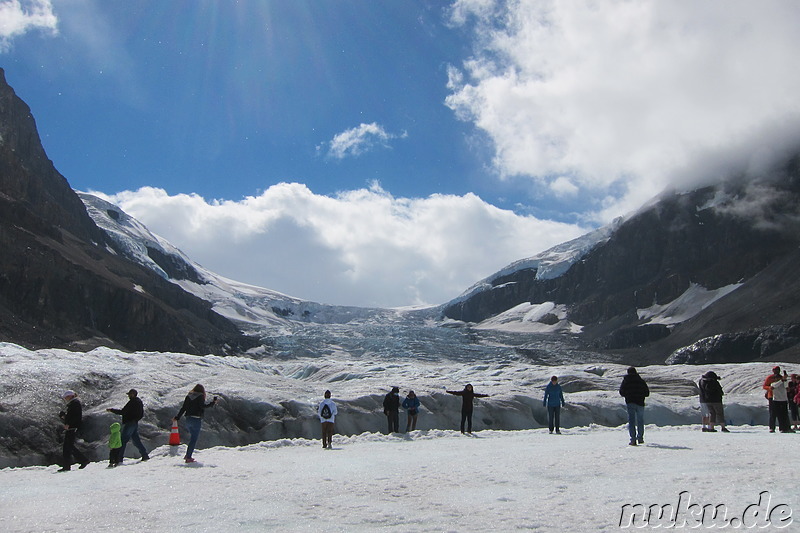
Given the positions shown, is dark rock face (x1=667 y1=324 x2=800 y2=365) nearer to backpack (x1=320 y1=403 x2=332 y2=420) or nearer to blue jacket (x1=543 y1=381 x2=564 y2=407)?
blue jacket (x1=543 y1=381 x2=564 y2=407)

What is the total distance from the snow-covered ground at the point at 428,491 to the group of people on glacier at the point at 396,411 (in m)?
0.56

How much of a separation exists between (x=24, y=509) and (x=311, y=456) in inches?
256

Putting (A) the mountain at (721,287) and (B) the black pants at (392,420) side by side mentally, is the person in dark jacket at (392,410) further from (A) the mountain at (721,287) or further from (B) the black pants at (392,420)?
(A) the mountain at (721,287)

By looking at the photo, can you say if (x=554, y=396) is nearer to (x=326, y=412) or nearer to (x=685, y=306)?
(x=326, y=412)

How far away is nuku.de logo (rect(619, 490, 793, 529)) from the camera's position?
631 centimetres

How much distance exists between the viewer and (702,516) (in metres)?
6.68

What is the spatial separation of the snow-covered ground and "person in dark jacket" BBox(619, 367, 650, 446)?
0.61 meters

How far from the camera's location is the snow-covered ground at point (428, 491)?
6.84m

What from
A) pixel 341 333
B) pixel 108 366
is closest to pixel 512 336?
pixel 341 333

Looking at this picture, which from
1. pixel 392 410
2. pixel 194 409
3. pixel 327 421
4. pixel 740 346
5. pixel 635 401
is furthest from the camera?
pixel 740 346

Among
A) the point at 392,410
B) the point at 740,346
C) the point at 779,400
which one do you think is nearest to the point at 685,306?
the point at 740,346

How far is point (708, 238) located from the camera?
184375mm

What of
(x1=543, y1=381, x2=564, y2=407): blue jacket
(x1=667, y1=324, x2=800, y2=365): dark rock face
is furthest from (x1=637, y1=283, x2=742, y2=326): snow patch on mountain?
(x1=543, y1=381, x2=564, y2=407): blue jacket

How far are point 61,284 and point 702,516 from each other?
331 ft
